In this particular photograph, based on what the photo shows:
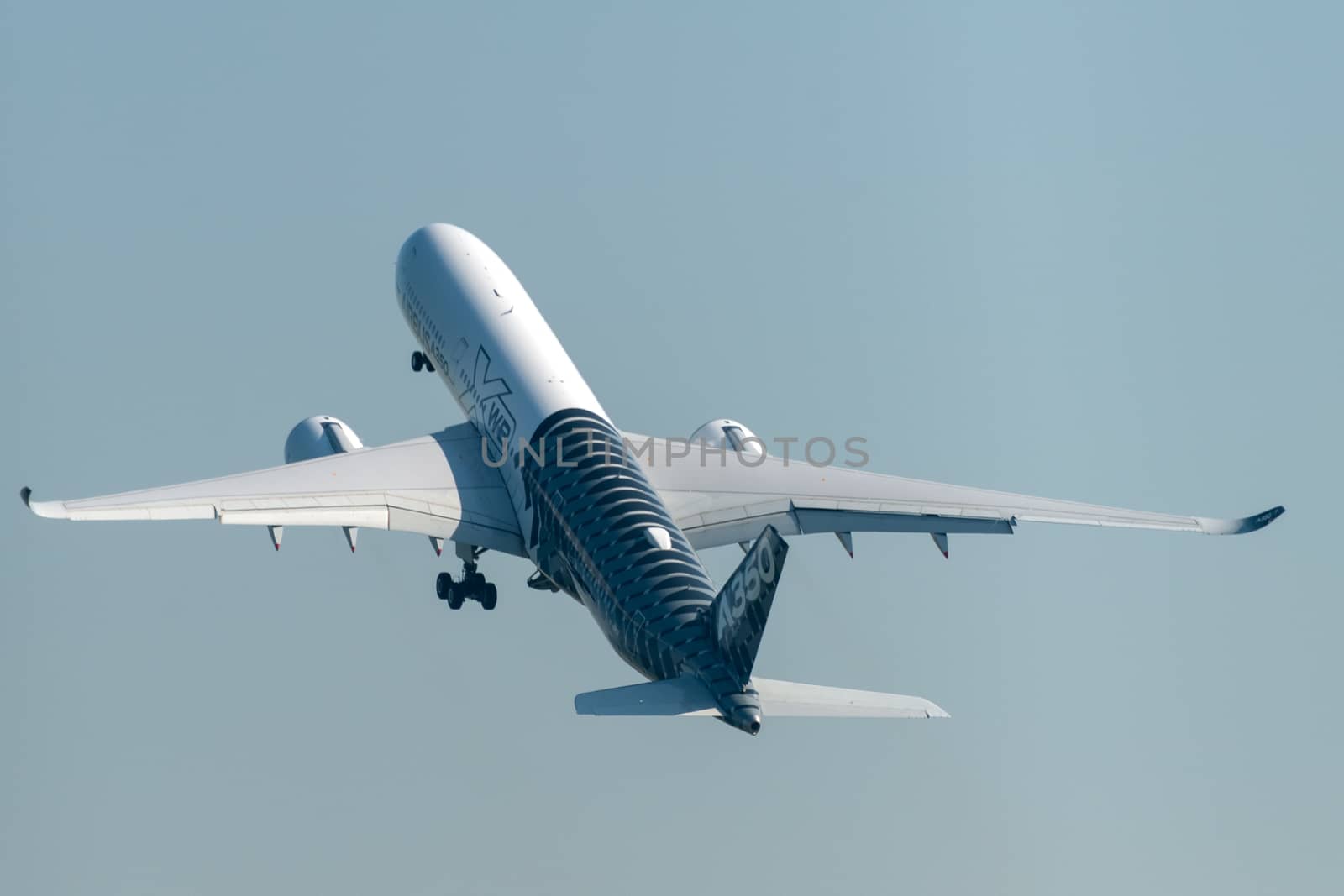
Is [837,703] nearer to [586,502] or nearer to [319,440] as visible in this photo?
[586,502]

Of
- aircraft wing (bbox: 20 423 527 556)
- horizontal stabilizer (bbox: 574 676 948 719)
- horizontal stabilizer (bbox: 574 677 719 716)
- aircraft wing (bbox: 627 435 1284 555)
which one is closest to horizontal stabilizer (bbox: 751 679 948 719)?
horizontal stabilizer (bbox: 574 676 948 719)

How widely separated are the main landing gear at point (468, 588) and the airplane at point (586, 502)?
45 mm

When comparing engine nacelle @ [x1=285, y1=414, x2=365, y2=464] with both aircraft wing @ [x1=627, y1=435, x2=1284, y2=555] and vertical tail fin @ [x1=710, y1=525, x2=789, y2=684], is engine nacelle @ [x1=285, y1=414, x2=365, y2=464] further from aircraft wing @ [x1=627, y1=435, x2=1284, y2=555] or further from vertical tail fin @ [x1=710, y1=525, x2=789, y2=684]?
vertical tail fin @ [x1=710, y1=525, x2=789, y2=684]

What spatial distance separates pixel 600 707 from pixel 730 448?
63.2 ft

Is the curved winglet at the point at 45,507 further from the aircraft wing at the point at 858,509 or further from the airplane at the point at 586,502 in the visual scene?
the aircraft wing at the point at 858,509

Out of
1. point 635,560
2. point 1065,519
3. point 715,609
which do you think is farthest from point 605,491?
point 1065,519

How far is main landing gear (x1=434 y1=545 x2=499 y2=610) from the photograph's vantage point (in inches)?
2682

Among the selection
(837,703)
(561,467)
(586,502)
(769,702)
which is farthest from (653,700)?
(561,467)

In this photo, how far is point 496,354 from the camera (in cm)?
7069

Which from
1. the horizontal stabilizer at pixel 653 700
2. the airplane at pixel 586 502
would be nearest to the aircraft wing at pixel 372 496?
the airplane at pixel 586 502

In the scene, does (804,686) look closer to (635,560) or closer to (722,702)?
(722,702)

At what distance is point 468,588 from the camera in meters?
68.2

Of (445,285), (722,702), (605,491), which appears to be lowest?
(722,702)

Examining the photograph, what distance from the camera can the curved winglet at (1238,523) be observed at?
64875 mm
